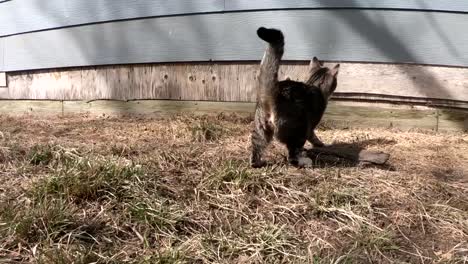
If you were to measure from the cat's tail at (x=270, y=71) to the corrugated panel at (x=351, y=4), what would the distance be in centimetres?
168

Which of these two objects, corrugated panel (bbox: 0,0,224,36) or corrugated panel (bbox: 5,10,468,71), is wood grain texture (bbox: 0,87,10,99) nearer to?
corrugated panel (bbox: 5,10,468,71)

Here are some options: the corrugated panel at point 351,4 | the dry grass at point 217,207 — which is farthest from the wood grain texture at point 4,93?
the corrugated panel at point 351,4

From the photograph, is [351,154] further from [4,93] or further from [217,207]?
[4,93]

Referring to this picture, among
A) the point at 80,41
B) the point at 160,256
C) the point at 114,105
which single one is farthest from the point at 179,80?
the point at 160,256

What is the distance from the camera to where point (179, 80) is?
6.17m

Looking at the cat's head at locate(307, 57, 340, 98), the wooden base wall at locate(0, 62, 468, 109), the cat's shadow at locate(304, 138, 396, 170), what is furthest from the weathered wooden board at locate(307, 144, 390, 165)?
the wooden base wall at locate(0, 62, 468, 109)

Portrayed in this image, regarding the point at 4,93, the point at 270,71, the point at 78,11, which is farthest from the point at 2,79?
the point at 270,71

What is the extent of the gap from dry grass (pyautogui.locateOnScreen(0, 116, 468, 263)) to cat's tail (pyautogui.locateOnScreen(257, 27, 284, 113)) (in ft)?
1.93

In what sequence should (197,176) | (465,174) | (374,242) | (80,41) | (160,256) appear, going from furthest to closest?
(80,41) → (465,174) → (197,176) → (374,242) → (160,256)

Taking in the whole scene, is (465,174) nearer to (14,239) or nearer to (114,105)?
(14,239)

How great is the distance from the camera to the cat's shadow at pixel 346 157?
4.32 m

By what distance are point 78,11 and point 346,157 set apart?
3.93 metres

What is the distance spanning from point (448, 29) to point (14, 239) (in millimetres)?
4712

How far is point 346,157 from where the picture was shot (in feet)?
14.7
